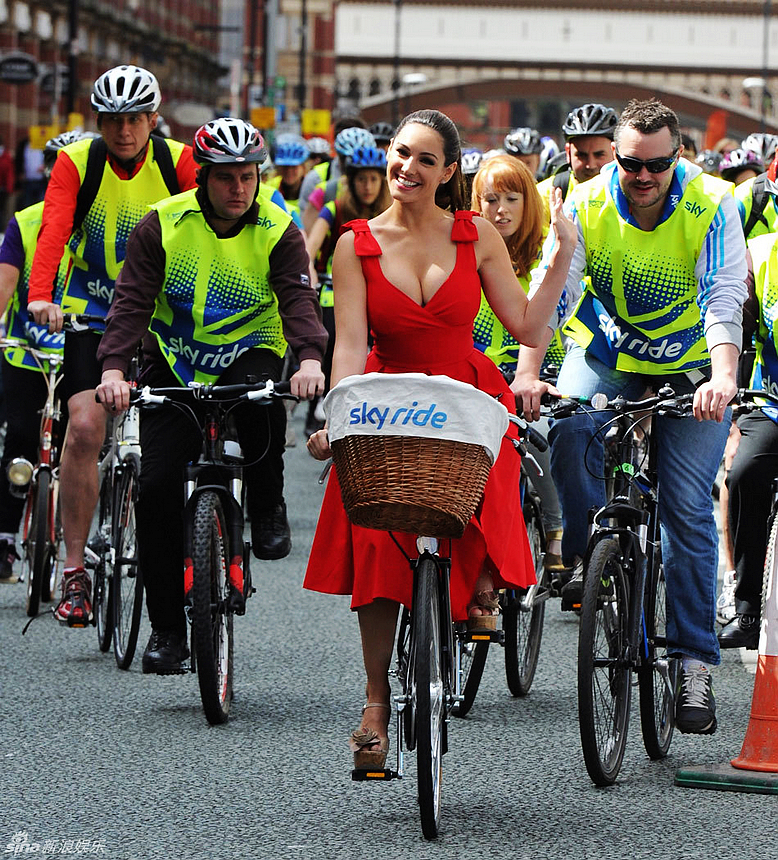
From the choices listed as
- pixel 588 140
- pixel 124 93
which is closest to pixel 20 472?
pixel 124 93

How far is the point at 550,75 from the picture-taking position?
118812 millimetres

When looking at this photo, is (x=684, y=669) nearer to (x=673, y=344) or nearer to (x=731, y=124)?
(x=673, y=344)

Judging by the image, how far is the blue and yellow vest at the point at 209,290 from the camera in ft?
21.4

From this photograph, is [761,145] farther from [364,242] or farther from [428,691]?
[428,691]

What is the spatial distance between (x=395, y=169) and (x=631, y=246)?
117 centimetres

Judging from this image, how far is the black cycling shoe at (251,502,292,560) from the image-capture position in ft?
22.2

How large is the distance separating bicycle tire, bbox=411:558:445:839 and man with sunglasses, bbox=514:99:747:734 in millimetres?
740

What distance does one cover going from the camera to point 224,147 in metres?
6.42

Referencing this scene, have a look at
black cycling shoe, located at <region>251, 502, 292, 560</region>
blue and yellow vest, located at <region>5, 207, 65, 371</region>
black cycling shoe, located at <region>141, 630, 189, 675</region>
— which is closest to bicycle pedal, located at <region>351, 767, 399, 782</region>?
black cycling shoe, located at <region>141, 630, 189, 675</region>

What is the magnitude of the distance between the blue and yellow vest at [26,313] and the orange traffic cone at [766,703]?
12.6 ft

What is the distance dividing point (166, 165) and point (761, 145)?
8.17 m

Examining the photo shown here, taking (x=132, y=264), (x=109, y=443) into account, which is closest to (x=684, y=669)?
(x=132, y=264)

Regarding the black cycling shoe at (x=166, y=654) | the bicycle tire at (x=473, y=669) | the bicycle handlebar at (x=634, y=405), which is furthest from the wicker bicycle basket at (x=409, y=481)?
the black cycling shoe at (x=166, y=654)

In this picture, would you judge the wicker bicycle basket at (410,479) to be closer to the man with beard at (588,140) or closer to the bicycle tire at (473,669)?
the bicycle tire at (473,669)
